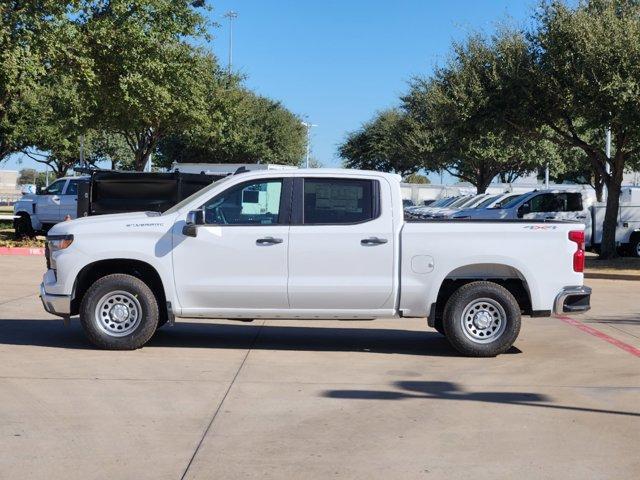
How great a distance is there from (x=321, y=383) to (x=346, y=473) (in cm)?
256

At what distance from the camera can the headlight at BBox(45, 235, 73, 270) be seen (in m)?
9.23

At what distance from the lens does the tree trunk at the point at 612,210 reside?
74.7 feet

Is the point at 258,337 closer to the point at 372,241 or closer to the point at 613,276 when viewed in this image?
the point at 372,241

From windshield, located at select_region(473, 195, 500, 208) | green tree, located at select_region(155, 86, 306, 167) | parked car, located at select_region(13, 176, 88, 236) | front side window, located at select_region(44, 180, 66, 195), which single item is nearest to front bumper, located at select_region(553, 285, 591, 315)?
parked car, located at select_region(13, 176, 88, 236)

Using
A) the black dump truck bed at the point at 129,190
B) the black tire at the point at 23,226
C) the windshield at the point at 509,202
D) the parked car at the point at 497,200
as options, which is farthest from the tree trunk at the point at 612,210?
the black tire at the point at 23,226

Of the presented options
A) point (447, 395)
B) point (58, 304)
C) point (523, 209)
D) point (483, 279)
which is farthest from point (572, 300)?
point (523, 209)

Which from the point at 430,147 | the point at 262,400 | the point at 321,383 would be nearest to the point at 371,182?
the point at 321,383

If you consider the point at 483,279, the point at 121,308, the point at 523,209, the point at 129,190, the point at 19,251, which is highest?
the point at 129,190

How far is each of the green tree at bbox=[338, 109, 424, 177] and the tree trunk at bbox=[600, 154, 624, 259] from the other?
1168 inches

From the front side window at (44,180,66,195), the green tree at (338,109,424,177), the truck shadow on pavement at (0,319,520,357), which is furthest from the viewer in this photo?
the green tree at (338,109,424,177)

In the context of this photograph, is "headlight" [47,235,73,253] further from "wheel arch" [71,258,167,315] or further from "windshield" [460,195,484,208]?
"windshield" [460,195,484,208]

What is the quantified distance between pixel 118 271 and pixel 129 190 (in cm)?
721

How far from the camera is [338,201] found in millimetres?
9344

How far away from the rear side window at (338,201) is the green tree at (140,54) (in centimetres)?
1379
